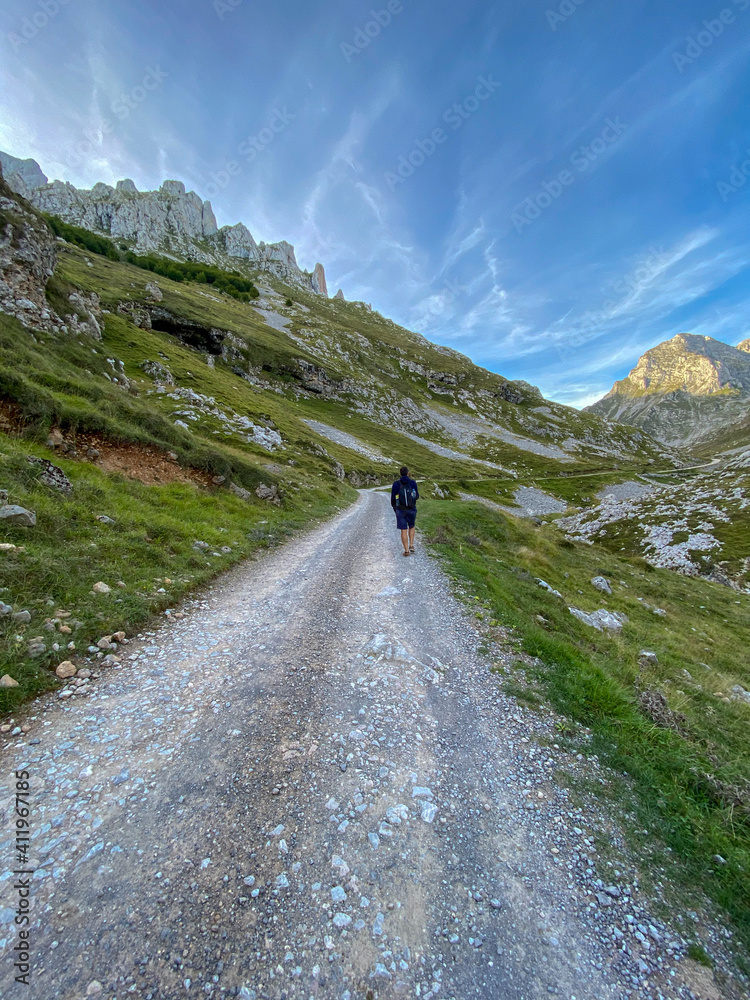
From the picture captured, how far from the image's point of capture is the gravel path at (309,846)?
9.82 feet

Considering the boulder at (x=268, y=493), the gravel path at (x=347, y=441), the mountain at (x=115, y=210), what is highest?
the mountain at (x=115, y=210)

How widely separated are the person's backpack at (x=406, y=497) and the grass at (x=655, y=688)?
2.51 meters

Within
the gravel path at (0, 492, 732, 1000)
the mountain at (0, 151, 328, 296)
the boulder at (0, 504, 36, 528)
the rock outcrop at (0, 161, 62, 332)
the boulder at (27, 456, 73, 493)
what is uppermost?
the mountain at (0, 151, 328, 296)

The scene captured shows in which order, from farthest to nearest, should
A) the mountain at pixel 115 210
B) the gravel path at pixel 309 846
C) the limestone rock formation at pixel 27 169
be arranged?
the limestone rock formation at pixel 27 169 < the mountain at pixel 115 210 < the gravel path at pixel 309 846

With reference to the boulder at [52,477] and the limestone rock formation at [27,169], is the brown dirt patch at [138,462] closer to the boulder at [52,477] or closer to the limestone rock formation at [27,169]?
the boulder at [52,477]

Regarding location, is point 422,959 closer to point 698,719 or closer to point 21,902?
point 21,902

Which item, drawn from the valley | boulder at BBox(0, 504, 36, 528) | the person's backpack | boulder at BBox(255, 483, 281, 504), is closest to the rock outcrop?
the valley

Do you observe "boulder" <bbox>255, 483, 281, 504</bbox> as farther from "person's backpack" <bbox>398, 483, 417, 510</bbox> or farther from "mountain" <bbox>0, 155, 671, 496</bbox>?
"person's backpack" <bbox>398, 483, 417, 510</bbox>

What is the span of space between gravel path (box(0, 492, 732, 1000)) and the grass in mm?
860

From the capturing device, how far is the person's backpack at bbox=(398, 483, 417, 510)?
16094mm

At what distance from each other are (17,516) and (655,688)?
14.9 meters

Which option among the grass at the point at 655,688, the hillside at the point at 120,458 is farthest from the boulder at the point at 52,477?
the grass at the point at 655,688

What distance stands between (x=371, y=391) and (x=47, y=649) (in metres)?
121

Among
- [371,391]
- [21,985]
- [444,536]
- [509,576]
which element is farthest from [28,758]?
[371,391]
